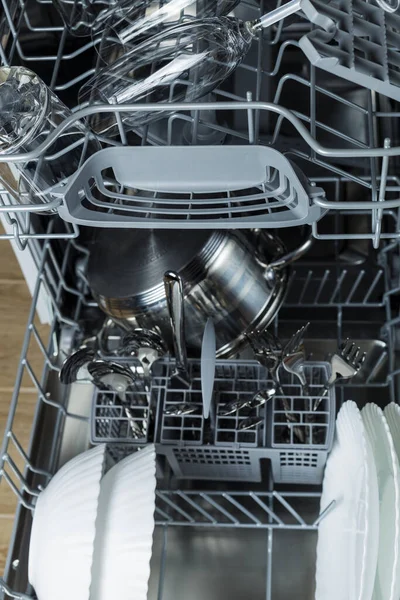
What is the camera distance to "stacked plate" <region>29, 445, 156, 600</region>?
72cm

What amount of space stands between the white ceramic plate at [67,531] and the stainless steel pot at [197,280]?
0.17m

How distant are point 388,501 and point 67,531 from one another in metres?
0.30

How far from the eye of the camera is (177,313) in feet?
2.67

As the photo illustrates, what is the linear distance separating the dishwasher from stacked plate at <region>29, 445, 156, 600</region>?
6cm

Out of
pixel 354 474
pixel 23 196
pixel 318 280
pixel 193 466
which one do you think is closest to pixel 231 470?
pixel 193 466

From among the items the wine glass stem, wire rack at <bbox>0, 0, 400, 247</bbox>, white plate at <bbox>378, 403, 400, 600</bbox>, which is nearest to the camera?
the wine glass stem

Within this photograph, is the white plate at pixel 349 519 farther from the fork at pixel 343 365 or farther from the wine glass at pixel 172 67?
the wine glass at pixel 172 67

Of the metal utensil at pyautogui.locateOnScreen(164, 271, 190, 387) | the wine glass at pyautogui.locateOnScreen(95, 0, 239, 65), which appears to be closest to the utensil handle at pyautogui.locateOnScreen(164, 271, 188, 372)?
the metal utensil at pyautogui.locateOnScreen(164, 271, 190, 387)

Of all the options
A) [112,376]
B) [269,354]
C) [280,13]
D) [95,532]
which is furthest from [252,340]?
[280,13]

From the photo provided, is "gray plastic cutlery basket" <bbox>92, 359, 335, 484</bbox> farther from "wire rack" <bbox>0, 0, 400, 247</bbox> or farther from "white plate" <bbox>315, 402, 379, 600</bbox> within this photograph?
"wire rack" <bbox>0, 0, 400, 247</bbox>

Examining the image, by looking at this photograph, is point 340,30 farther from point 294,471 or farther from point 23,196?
point 294,471

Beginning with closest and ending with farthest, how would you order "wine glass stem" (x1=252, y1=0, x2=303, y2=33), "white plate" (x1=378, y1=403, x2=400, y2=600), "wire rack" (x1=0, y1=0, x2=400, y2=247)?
"wine glass stem" (x1=252, y1=0, x2=303, y2=33) < "white plate" (x1=378, y1=403, x2=400, y2=600) < "wire rack" (x1=0, y1=0, x2=400, y2=247)

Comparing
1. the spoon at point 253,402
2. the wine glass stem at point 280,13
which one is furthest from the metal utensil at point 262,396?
the wine glass stem at point 280,13

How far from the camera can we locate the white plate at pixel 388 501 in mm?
698
